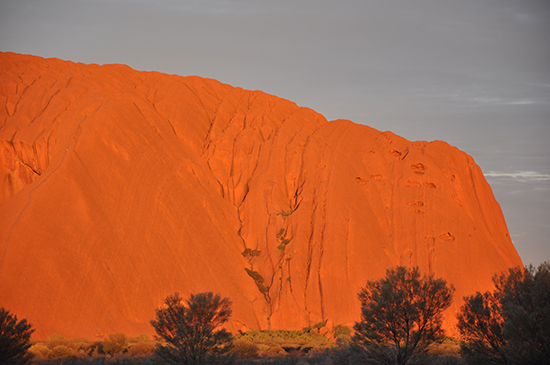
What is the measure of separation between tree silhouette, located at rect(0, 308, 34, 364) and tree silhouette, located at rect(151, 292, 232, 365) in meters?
7.32

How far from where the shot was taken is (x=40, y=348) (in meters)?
33.4

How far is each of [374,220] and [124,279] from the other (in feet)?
116

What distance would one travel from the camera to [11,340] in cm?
2592

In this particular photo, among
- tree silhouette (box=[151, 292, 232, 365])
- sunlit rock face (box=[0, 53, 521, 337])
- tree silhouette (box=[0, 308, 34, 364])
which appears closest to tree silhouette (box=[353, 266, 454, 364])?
tree silhouette (box=[151, 292, 232, 365])

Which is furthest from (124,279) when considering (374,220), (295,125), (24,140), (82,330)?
(295,125)

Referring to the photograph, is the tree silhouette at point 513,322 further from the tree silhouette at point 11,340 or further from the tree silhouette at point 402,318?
the tree silhouette at point 11,340

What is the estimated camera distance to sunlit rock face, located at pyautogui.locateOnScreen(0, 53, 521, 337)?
167 feet

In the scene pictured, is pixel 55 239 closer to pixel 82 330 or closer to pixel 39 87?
pixel 82 330

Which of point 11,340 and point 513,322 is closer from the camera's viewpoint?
point 513,322

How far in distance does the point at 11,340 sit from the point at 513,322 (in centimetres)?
2527

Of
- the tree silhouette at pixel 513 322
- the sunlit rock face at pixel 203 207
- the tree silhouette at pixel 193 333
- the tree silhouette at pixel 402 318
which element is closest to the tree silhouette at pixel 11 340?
the tree silhouette at pixel 193 333

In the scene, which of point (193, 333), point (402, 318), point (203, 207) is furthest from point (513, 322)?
point (203, 207)

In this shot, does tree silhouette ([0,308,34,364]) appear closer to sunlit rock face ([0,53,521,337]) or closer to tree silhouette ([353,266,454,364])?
tree silhouette ([353,266,454,364])

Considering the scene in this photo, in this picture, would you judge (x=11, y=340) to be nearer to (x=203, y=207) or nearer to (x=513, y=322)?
→ (x=513, y=322)
